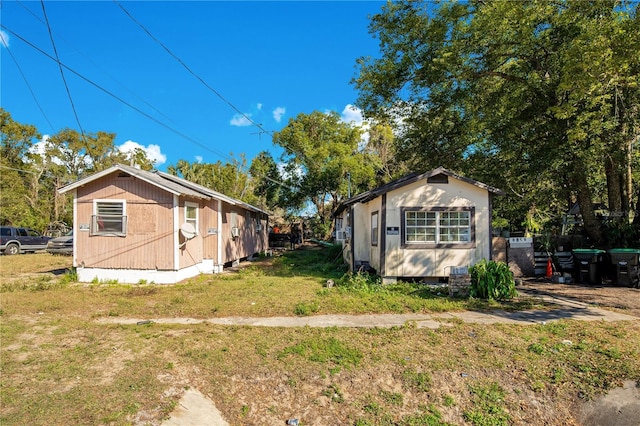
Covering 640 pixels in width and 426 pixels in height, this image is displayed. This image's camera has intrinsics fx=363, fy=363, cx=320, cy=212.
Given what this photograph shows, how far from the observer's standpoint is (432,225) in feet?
35.3

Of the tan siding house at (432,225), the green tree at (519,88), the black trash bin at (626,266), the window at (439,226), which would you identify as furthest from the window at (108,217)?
the black trash bin at (626,266)

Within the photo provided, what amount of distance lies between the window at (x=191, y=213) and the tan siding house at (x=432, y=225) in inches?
260

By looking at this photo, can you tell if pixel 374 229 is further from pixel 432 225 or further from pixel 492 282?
pixel 492 282

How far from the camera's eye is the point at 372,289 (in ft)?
32.3

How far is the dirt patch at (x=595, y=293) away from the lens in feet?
27.3

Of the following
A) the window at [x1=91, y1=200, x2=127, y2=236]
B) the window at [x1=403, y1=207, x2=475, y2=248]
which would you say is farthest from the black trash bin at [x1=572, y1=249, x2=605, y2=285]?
the window at [x1=91, y1=200, x2=127, y2=236]

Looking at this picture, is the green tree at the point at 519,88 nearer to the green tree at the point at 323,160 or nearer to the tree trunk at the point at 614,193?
the tree trunk at the point at 614,193

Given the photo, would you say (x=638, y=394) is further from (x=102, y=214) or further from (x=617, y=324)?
(x=102, y=214)

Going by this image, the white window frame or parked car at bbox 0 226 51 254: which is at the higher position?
the white window frame

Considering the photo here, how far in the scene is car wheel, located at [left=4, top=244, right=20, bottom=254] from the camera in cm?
2127

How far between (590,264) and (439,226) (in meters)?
5.03

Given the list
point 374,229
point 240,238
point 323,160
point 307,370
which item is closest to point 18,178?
point 323,160

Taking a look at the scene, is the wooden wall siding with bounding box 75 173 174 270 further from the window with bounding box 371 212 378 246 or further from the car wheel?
the car wheel

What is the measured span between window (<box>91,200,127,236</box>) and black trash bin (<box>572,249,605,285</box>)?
14.6 metres
